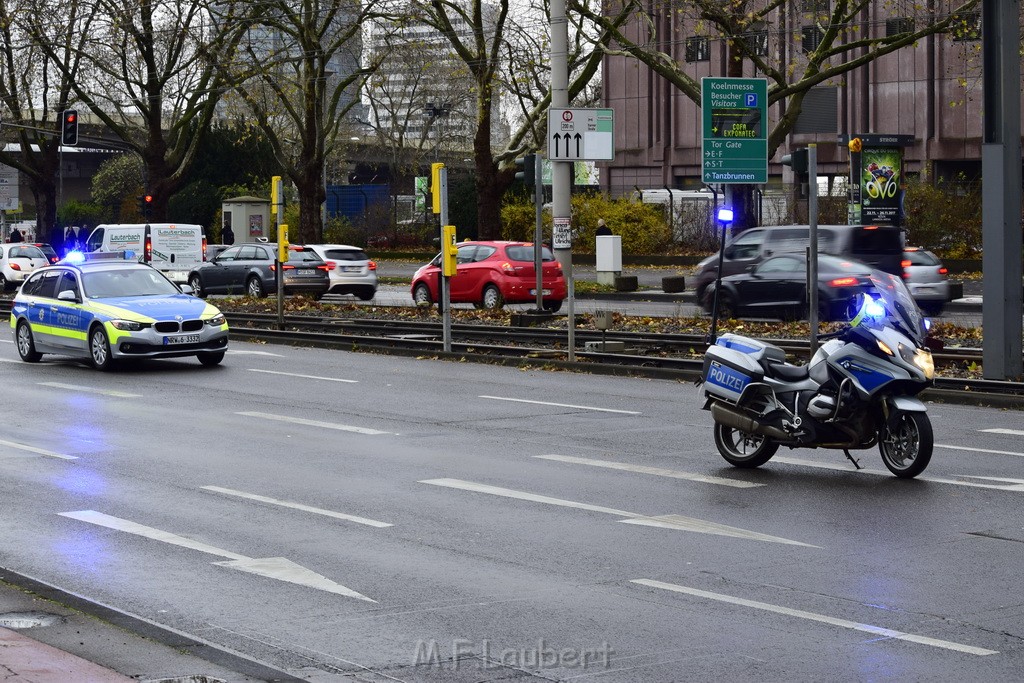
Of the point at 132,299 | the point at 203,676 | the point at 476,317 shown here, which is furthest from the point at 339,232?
the point at 203,676

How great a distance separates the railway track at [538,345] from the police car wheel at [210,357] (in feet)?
10.8

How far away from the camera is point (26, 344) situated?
74.6ft

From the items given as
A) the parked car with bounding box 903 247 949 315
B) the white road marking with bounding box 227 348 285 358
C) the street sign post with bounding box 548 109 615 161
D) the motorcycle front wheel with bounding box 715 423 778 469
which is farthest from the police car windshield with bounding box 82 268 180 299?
the parked car with bounding box 903 247 949 315

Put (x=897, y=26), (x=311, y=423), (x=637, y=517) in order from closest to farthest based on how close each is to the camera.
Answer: (x=637, y=517) → (x=311, y=423) → (x=897, y=26)

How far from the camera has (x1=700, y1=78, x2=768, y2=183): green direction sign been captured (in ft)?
72.0

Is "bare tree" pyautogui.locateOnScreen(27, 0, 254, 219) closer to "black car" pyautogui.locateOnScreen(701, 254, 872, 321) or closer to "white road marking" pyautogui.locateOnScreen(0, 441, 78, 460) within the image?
"black car" pyautogui.locateOnScreen(701, 254, 872, 321)

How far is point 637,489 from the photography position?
35.9ft

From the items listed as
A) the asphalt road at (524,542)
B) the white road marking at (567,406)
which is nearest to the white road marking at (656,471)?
the asphalt road at (524,542)

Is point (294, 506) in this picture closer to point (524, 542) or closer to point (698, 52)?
point (524, 542)

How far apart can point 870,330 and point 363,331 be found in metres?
17.9

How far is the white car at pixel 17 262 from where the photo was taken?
155ft

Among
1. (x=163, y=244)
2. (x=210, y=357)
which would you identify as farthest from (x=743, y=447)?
(x=163, y=244)

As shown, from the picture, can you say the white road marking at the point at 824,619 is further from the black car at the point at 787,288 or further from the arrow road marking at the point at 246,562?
the black car at the point at 787,288

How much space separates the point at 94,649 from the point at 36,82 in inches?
2546
